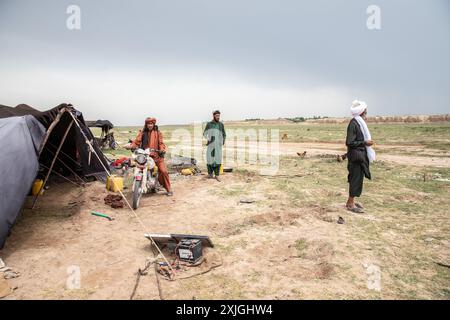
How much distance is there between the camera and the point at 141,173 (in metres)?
7.50

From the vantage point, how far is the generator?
4328mm

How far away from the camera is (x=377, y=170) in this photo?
1196 centimetres

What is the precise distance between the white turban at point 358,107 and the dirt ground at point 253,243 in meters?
2.25

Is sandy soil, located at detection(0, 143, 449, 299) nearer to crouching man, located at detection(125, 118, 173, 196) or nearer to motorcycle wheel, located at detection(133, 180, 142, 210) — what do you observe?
motorcycle wheel, located at detection(133, 180, 142, 210)

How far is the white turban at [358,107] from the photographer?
21.4 feet

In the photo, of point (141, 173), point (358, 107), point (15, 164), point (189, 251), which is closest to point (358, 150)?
point (358, 107)

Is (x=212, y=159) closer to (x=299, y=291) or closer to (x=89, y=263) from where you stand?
(x=89, y=263)

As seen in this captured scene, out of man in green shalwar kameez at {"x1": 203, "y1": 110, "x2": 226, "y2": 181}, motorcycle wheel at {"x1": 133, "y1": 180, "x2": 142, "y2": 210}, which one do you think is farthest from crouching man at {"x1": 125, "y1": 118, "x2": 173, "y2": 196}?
man in green shalwar kameez at {"x1": 203, "y1": 110, "x2": 226, "y2": 181}

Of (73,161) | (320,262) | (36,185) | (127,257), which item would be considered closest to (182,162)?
(73,161)

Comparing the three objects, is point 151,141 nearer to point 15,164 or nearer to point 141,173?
point 141,173

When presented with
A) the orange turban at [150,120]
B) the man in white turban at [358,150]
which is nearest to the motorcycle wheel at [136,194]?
the orange turban at [150,120]

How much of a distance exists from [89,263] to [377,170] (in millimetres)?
11306

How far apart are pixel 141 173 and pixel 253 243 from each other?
376cm
